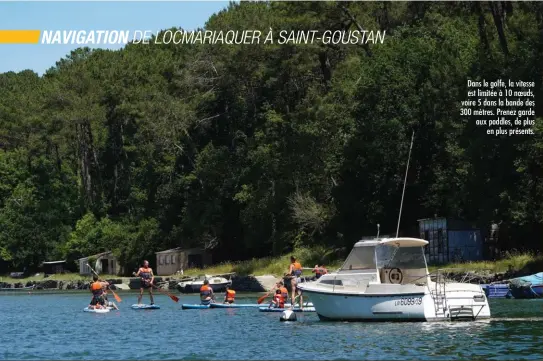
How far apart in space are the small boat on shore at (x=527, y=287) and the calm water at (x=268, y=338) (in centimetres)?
338

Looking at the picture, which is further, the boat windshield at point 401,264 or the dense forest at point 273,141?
the dense forest at point 273,141

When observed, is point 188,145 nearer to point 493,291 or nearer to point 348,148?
point 348,148

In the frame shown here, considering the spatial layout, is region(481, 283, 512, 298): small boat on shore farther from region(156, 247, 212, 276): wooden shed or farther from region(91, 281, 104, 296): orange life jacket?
region(156, 247, 212, 276): wooden shed

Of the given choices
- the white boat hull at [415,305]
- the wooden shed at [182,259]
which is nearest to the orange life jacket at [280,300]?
the white boat hull at [415,305]

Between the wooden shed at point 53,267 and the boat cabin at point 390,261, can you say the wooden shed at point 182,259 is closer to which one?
the wooden shed at point 53,267

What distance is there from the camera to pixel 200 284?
8150 cm

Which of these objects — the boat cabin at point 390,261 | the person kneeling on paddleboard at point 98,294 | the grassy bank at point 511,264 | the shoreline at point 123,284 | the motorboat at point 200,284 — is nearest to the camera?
the boat cabin at point 390,261

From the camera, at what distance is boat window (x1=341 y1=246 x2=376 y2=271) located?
3916cm

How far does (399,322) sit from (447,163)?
38.8 meters

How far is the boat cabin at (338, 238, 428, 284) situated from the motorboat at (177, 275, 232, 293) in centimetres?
3901

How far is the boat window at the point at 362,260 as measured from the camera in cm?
3916

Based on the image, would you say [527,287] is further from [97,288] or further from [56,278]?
[56,278]

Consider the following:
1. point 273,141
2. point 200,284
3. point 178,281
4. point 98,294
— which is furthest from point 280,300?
point 273,141

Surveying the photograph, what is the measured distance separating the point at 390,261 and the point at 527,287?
14.7 m
